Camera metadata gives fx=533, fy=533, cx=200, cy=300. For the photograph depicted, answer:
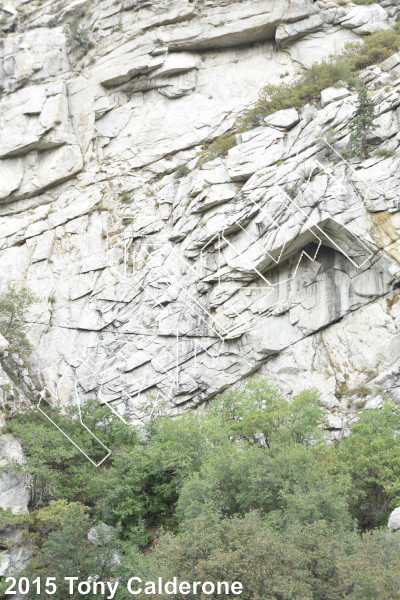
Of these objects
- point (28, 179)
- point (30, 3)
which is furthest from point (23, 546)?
point (30, 3)

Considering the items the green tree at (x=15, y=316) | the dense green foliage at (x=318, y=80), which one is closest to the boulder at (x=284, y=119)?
the dense green foliage at (x=318, y=80)

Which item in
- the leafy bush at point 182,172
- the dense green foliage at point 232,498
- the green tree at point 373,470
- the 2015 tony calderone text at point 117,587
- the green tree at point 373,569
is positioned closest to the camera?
the green tree at point 373,569

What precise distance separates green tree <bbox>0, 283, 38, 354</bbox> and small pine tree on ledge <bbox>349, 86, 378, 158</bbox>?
19048mm

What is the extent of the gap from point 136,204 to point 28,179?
8968 millimetres

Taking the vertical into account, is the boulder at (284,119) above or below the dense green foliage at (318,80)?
below

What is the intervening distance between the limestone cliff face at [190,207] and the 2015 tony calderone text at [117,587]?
9416 millimetres

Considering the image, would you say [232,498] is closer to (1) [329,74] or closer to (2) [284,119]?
(2) [284,119]

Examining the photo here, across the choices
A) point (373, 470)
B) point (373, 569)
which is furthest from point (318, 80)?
point (373, 569)

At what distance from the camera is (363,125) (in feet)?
85.5

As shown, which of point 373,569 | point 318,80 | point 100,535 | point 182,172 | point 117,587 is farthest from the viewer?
point 182,172

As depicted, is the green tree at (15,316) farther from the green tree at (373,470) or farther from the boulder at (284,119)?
the green tree at (373,470)

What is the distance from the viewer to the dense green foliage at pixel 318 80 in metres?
30.7

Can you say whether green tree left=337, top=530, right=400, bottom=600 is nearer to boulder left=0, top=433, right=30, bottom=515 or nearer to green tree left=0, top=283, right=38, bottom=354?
boulder left=0, top=433, right=30, bottom=515

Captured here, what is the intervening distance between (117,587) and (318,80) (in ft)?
92.1
